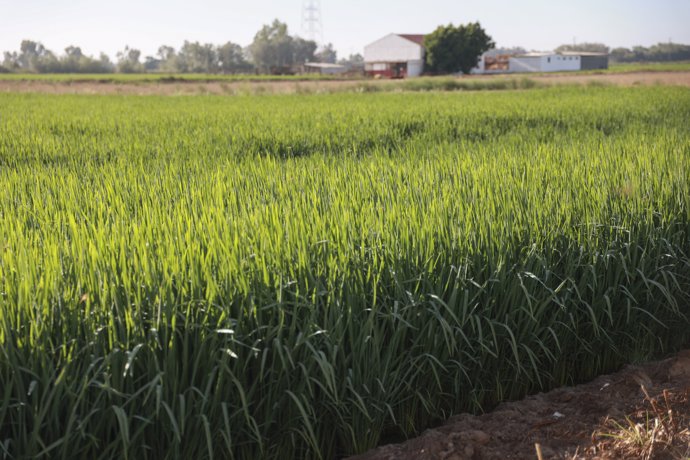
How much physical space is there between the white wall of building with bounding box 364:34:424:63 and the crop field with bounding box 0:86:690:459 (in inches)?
2694

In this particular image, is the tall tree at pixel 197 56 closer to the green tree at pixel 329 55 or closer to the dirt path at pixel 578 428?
the green tree at pixel 329 55

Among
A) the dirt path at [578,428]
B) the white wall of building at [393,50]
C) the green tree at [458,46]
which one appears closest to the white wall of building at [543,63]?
the white wall of building at [393,50]

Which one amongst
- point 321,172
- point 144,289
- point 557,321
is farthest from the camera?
point 321,172

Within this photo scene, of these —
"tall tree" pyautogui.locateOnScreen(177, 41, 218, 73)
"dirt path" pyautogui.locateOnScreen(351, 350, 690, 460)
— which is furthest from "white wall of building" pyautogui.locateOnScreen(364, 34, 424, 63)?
"dirt path" pyautogui.locateOnScreen(351, 350, 690, 460)

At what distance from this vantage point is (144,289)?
221 centimetres

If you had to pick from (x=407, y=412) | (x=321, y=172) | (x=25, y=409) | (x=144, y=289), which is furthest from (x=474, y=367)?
(x=321, y=172)

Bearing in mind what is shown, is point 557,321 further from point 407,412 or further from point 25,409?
point 25,409

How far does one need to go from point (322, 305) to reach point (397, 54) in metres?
74.0

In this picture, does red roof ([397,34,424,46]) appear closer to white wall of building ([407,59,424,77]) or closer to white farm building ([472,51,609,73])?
white wall of building ([407,59,424,77])

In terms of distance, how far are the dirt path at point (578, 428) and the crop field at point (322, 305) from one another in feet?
0.48

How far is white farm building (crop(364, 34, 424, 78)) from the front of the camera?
68.4m

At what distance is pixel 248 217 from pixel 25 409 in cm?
132

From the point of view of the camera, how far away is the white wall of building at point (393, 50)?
71.9m

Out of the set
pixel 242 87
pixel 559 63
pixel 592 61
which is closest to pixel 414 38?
pixel 559 63
